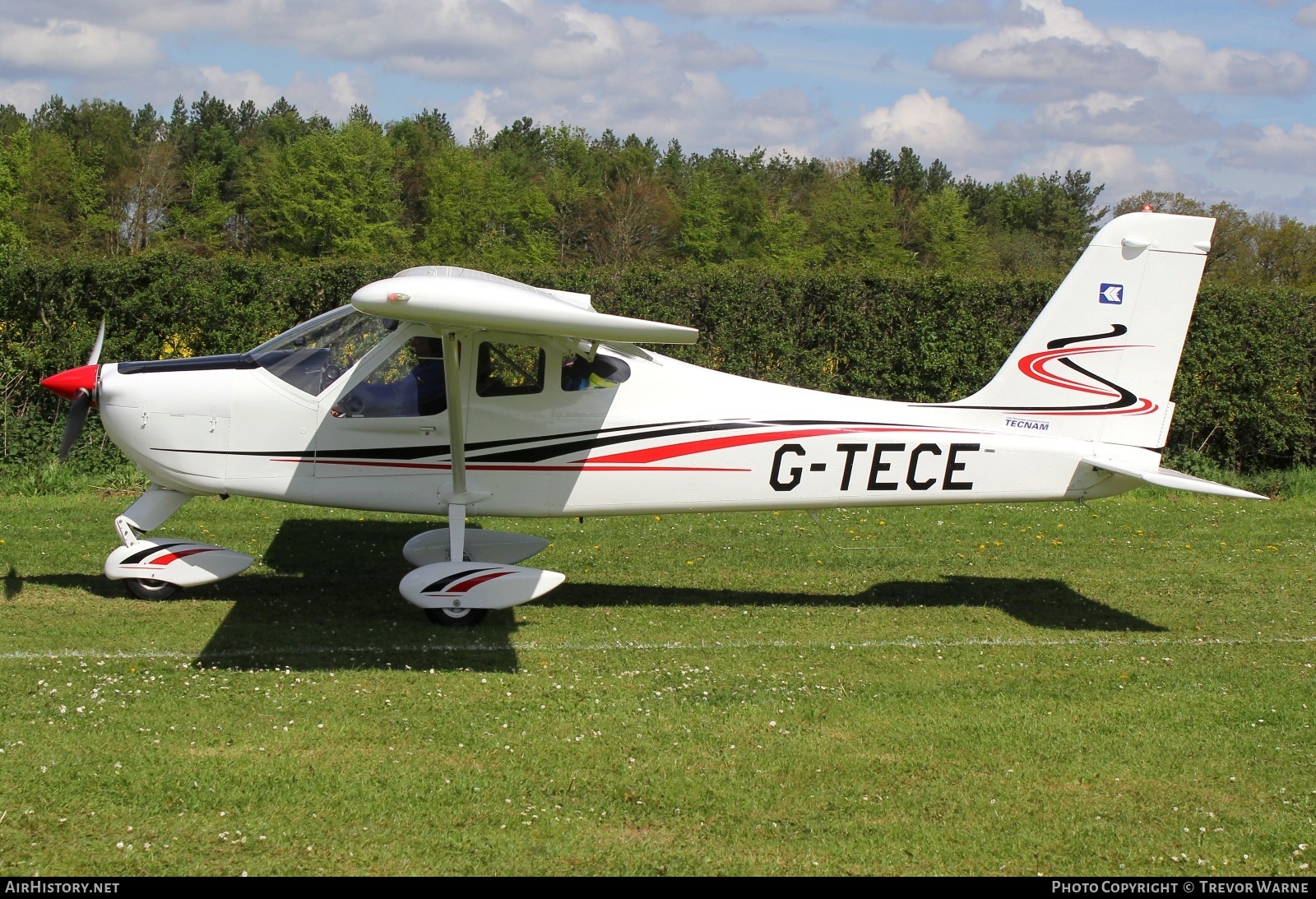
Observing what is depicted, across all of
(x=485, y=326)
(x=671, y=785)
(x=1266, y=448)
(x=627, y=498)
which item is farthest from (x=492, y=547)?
(x=1266, y=448)

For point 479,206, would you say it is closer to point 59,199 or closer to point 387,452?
point 59,199

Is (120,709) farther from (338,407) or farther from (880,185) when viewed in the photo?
(880,185)

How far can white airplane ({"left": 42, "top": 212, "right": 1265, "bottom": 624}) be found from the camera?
7.80 meters

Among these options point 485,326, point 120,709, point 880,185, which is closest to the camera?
point 120,709

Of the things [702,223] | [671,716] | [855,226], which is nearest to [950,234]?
[855,226]

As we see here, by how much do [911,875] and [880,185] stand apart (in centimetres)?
7626

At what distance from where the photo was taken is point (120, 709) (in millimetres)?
5750

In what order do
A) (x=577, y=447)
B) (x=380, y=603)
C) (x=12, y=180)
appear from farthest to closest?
(x=12, y=180) < (x=380, y=603) < (x=577, y=447)

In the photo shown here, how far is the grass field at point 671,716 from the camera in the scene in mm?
4418

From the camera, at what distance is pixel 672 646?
24.1ft

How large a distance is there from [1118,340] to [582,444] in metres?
3.98

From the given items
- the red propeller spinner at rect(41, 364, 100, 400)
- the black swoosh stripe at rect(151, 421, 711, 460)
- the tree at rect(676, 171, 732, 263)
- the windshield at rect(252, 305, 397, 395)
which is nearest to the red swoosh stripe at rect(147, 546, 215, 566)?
the black swoosh stripe at rect(151, 421, 711, 460)

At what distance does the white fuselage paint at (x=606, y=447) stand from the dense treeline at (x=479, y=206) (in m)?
43.4

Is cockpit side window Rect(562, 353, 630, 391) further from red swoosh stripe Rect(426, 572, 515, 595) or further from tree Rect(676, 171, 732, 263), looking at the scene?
tree Rect(676, 171, 732, 263)
